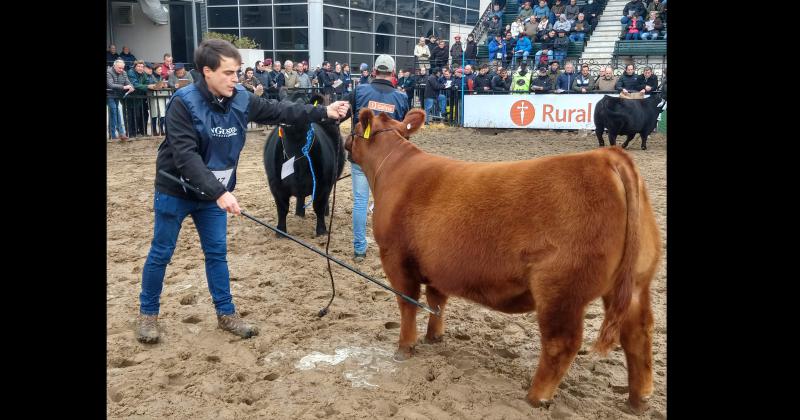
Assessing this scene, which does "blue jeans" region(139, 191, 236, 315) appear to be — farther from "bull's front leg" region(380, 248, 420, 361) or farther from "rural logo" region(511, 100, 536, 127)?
"rural logo" region(511, 100, 536, 127)

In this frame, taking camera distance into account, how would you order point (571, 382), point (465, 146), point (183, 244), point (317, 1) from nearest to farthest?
point (571, 382) < point (183, 244) < point (465, 146) < point (317, 1)

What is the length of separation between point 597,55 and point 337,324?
19.4 meters

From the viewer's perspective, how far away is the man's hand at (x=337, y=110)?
163 inches

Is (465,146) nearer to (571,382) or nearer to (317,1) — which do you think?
(571,382)

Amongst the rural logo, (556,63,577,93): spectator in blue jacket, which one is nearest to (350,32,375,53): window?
the rural logo

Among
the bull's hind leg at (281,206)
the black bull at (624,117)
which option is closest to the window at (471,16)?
the black bull at (624,117)

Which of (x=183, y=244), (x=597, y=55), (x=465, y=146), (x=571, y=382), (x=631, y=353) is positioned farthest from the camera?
(x=597, y=55)

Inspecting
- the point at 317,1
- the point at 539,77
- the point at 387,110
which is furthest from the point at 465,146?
the point at 317,1

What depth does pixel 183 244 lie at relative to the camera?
19.3 feet

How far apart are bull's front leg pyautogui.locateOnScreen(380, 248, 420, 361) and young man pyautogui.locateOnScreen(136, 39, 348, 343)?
0.93 meters

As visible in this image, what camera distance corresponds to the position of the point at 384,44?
28.4m

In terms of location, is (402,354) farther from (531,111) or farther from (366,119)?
(531,111)

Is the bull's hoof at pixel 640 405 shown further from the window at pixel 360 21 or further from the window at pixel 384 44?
the window at pixel 384 44

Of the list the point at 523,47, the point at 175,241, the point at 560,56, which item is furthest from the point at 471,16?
the point at 175,241
